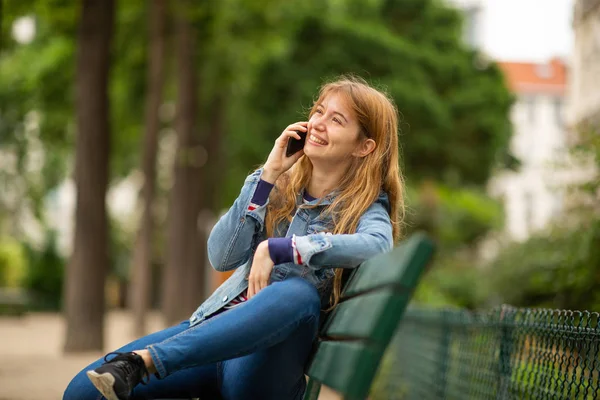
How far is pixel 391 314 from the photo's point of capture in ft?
8.19

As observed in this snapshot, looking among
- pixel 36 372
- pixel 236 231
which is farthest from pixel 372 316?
pixel 36 372

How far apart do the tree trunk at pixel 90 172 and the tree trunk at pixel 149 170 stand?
13.7ft

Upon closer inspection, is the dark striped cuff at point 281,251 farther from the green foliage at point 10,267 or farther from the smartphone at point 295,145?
the green foliage at point 10,267

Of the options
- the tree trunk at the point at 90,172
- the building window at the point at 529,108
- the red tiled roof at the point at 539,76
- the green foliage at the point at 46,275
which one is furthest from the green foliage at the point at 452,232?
the red tiled roof at the point at 539,76

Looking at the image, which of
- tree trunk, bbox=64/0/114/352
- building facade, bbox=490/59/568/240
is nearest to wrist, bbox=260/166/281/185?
tree trunk, bbox=64/0/114/352

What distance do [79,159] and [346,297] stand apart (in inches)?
498

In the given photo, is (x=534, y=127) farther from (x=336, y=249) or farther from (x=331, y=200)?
(x=336, y=249)

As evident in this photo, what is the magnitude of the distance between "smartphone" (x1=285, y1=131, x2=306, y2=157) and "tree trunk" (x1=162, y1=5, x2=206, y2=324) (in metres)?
18.9

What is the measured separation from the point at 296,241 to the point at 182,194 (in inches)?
836

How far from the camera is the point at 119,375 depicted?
10.4 ft

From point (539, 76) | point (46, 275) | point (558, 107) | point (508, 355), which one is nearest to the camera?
point (508, 355)

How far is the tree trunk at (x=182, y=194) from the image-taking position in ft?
76.5

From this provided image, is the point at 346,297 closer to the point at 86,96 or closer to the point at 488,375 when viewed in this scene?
the point at 488,375

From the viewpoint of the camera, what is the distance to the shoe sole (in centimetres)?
314
